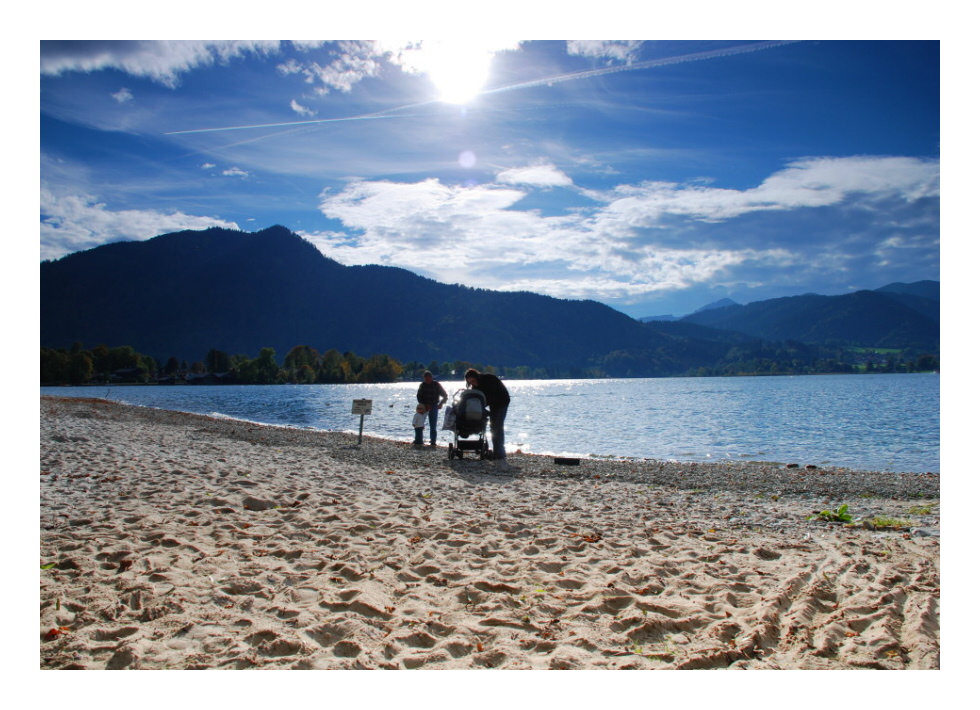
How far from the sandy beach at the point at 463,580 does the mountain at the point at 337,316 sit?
89.8m

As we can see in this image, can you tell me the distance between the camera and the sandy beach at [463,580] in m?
3.03

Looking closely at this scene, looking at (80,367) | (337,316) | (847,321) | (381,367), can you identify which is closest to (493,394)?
(847,321)

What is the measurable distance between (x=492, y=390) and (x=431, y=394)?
96.3 inches

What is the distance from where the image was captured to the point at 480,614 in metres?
3.50

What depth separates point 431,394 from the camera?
14.5 m

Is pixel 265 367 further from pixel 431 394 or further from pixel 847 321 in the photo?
pixel 431 394

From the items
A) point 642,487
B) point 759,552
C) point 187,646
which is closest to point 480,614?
point 187,646

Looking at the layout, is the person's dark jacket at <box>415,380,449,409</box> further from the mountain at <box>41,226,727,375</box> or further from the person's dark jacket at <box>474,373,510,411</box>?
the mountain at <box>41,226,727,375</box>

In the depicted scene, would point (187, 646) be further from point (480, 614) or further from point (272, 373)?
point (272, 373)

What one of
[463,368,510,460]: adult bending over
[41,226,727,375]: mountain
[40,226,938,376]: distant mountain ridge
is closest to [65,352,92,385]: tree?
[40,226,938,376]: distant mountain ridge

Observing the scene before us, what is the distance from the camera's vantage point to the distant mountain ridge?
380ft

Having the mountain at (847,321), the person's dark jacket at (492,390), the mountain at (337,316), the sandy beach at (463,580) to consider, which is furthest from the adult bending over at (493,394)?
the mountain at (337,316)

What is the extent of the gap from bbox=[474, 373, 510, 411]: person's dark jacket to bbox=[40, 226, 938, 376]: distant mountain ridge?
7868cm
